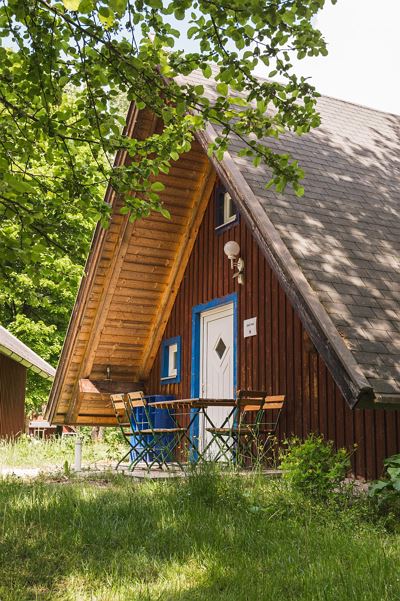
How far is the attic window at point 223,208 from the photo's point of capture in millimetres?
11016

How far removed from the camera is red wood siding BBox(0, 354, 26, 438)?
19938 millimetres

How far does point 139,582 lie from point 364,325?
11.3 feet

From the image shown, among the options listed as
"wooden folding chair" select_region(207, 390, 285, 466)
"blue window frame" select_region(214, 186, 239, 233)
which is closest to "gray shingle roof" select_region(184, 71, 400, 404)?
"blue window frame" select_region(214, 186, 239, 233)

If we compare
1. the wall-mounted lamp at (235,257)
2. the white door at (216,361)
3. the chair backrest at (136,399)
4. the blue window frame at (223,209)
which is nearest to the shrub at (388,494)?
the chair backrest at (136,399)

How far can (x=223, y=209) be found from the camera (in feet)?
36.8

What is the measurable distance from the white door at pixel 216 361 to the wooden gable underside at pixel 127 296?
4.31 feet

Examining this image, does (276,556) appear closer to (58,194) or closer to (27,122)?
(58,194)

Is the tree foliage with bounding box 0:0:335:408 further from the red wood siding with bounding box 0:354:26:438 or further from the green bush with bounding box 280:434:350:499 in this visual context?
the red wood siding with bounding box 0:354:26:438

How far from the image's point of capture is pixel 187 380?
11.8 metres

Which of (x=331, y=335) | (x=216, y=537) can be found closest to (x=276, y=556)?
(x=216, y=537)

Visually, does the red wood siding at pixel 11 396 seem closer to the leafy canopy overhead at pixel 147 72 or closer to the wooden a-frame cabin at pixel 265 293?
the wooden a-frame cabin at pixel 265 293

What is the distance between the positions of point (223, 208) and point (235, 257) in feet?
3.56

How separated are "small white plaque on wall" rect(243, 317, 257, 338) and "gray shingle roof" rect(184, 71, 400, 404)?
1.96 meters

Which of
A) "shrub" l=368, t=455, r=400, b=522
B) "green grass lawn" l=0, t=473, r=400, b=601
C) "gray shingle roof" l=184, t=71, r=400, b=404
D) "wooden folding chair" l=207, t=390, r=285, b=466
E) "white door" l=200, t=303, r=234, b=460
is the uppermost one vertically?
"gray shingle roof" l=184, t=71, r=400, b=404
